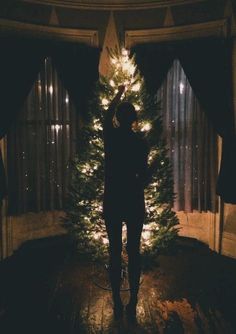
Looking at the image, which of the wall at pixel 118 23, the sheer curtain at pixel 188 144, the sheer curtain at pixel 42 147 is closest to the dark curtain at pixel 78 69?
the sheer curtain at pixel 42 147

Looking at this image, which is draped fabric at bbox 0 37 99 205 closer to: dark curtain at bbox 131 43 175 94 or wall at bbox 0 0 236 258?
wall at bbox 0 0 236 258

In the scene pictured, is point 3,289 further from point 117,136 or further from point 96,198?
point 117,136

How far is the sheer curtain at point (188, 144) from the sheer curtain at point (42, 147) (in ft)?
4.36

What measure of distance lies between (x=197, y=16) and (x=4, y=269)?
386 centimetres

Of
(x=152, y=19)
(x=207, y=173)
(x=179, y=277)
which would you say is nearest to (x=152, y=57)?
(x=152, y=19)

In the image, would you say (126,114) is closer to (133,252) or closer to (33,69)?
(133,252)

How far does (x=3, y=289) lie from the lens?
134 inches

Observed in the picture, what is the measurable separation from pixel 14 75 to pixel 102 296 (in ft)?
8.67

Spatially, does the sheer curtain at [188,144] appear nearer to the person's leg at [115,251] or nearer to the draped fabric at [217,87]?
the draped fabric at [217,87]

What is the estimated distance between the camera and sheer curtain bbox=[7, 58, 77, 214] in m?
4.43

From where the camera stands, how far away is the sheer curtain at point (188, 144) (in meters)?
4.53

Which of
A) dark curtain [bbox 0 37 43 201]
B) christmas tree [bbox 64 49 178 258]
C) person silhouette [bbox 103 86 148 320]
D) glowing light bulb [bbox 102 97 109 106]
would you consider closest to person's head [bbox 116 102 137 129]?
person silhouette [bbox 103 86 148 320]

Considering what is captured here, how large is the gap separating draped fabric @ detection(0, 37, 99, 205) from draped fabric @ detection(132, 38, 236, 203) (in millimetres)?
1240

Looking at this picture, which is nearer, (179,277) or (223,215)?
(179,277)
